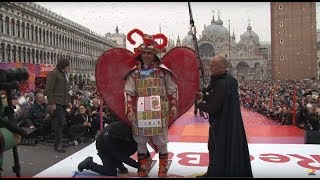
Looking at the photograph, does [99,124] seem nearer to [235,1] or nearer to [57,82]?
[57,82]

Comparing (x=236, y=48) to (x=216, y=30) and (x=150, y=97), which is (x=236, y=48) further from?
(x=150, y=97)

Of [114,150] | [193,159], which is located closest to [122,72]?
[114,150]

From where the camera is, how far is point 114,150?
15.0ft

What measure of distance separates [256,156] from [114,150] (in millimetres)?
2318

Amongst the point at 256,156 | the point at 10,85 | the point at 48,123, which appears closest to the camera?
the point at 10,85

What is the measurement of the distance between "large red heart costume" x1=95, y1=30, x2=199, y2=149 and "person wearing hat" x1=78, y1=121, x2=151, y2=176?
0.54 ft

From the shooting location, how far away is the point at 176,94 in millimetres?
4461

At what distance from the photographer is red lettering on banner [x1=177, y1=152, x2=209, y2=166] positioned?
17.0 ft

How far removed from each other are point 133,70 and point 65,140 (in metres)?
3.21

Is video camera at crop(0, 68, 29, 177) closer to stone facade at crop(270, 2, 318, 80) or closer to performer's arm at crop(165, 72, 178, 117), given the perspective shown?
performer's arm at crop(165, 72, 178, 117)

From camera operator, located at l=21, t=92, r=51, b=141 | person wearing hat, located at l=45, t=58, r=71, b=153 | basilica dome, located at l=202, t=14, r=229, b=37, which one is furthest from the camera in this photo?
basilica dome, located at l=202, t=14, r=229, b=37

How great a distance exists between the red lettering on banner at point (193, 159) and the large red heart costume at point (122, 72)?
0.88 meters

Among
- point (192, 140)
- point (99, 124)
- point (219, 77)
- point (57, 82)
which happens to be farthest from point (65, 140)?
point (219, 77)

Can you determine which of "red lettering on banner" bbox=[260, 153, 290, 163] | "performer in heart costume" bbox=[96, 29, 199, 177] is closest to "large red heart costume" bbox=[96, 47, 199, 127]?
"performer in heart costume" bbox=[96, 29, 199, 177]
